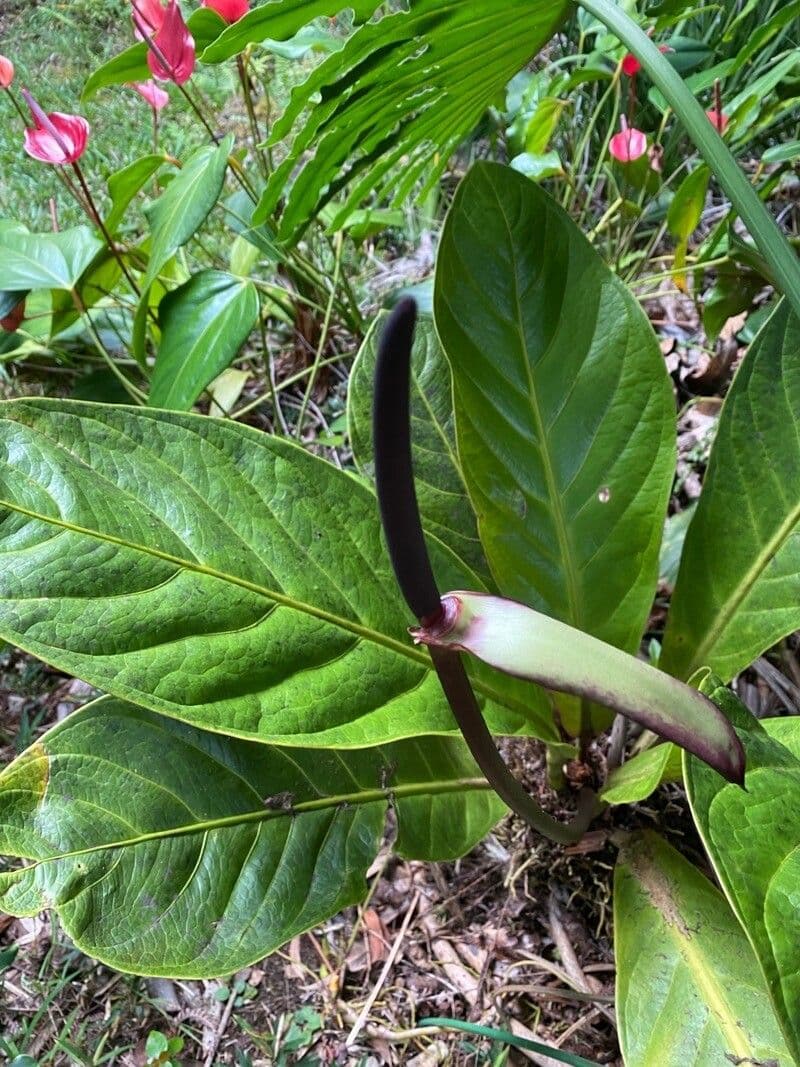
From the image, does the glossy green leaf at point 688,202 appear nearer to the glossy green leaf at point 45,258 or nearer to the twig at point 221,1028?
the glossy green leaf at point 45,258

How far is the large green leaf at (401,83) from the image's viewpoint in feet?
1.76

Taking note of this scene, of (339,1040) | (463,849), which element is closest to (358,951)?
(339,1040)

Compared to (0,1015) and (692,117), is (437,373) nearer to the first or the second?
(692,117)

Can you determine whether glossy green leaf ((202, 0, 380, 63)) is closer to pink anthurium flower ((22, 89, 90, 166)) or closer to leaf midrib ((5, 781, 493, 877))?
pink anthurium flower ((22, 89, 90, 166))

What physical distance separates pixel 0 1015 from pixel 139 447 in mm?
672

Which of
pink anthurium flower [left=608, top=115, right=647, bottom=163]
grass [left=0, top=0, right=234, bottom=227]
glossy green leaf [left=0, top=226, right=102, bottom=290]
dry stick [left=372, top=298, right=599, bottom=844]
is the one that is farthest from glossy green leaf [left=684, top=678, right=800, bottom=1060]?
grass [left=0, top=0, right=234, bottom=227]

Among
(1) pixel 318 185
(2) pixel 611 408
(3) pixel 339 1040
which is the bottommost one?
(3) pixel 339 1040

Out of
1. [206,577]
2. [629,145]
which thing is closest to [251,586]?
[206,577]

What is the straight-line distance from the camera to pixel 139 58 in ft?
2.69

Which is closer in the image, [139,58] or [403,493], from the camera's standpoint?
[403,493]

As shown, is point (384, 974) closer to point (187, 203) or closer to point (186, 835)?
point (186, 835)

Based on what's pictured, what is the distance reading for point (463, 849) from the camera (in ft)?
2.09

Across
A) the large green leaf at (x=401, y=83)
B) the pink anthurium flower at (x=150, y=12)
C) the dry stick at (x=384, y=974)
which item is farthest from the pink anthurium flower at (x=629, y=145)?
the dry stick at (x=384, y=974)

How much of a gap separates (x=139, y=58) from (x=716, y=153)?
2.18ft
